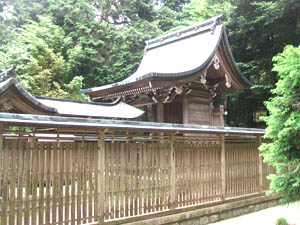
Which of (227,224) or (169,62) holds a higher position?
(169,62)

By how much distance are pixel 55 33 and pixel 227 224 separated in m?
20.0

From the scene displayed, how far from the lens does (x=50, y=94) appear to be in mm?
18344

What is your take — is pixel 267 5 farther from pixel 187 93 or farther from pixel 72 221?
pixel 72 221

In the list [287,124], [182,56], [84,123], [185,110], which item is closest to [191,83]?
[185,110]

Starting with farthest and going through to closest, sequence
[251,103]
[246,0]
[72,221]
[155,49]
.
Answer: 1. [251,103]
2. [246,0]
3. [155,49]
4. [72,221]

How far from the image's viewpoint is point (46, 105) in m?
9.07

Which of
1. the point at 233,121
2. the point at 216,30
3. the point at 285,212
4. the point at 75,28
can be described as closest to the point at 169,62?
the point at 216,30

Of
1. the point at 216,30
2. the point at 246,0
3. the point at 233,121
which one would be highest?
the point at 246,0

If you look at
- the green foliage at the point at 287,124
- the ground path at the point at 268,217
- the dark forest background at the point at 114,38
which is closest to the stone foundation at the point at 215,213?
the ground path at the point at 268,217

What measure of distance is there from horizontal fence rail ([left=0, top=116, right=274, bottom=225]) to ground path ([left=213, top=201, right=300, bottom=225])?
0.64 metres

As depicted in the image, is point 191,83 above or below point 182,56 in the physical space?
below

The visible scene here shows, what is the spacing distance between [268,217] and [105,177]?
207 inches

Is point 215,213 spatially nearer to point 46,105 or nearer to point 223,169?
point 223,169

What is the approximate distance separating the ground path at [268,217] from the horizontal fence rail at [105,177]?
641 mm
